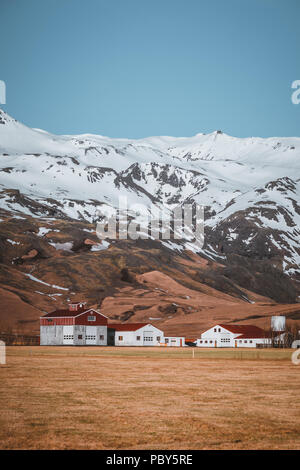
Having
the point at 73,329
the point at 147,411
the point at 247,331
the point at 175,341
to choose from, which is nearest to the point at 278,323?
the point at 247,331

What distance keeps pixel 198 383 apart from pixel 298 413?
12479mm

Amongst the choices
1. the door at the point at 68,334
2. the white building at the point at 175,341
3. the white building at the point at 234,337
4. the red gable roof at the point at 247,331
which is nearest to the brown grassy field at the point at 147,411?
the door at the point at 68,334

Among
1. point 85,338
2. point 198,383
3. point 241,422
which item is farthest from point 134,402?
point 85,338

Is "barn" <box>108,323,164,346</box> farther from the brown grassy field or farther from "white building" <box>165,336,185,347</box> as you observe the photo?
the brown grassy field

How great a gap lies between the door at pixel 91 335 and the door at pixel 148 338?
10.4m

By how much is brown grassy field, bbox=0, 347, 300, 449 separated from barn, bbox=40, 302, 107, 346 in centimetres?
6508

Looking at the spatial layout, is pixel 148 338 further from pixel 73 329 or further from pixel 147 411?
pixel 147 411

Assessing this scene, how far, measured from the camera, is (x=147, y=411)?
26328mm

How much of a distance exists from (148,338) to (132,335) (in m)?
4.12

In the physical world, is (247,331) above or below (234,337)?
above

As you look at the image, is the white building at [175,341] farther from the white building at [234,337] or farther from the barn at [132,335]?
the white building at [234,337]

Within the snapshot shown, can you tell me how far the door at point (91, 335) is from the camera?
111m

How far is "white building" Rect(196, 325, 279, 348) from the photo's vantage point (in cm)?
11297

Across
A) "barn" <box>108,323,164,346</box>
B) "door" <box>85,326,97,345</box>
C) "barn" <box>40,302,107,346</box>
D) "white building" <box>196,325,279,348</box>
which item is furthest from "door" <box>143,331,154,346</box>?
"door" <box>85,326,97,345</box>
